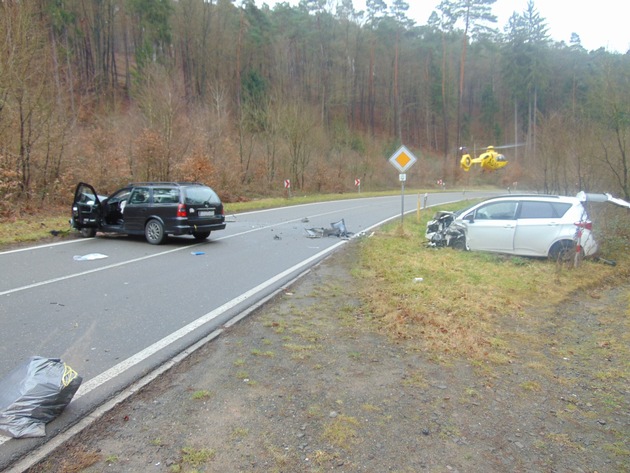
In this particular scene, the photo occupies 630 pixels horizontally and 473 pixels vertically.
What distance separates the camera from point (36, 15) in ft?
58.3

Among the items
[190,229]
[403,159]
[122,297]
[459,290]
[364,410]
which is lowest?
[364,410]

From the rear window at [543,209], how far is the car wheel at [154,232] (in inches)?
353

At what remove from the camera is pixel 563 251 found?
31.5ft

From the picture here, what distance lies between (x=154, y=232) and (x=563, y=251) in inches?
392

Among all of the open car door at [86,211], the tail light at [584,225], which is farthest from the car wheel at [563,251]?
the open car door at [86,211]

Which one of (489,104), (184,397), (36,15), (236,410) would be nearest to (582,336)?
(236,410)

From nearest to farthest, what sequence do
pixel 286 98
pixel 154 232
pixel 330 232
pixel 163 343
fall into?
pixel 163 343, pixel 154 232, pixel 330 232, pixel 286 98

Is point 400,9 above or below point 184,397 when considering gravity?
above

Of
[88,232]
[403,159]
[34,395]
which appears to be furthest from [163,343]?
[403,159]

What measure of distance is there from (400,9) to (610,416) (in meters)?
65.7

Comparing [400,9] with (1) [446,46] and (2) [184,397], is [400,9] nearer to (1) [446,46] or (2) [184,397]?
(1) [446,46]

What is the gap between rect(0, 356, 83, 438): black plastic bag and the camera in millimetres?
3195

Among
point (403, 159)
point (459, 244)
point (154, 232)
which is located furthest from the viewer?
point (403, 159)

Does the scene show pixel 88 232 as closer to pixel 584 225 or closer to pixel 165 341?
pixel 165 341
